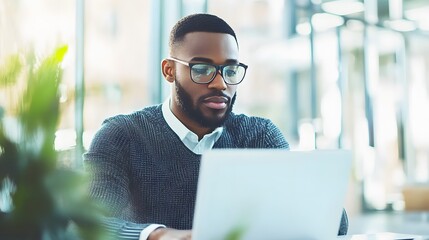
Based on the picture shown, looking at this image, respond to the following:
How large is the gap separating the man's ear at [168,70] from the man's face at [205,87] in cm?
7

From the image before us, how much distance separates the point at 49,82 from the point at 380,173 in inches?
321

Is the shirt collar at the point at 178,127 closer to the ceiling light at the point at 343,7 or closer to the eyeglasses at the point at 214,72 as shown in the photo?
the eyeglasses at the point at 214,72

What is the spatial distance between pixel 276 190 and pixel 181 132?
3.23 ft

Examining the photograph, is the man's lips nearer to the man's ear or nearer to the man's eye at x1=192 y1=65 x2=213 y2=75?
the man's eye at x1=192 y1=65 x2=213 y2=75

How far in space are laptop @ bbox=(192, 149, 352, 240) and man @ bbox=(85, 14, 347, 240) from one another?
0.65 m

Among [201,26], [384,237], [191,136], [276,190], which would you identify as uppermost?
[201,26]

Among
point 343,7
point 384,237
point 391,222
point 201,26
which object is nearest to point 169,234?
point 384,237

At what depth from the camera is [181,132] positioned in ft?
6.80

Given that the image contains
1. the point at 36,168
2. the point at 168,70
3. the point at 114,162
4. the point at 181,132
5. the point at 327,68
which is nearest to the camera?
the point at 36,168

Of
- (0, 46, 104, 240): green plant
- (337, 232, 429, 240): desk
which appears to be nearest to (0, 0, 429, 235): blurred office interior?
(337, 232, 429, 240): desk

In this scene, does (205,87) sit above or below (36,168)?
above

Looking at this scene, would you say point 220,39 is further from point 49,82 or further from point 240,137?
point 49,82

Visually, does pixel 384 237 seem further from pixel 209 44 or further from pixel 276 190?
pixel 209 44

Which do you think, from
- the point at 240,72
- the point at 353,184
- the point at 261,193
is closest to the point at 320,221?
the point at 261,193
